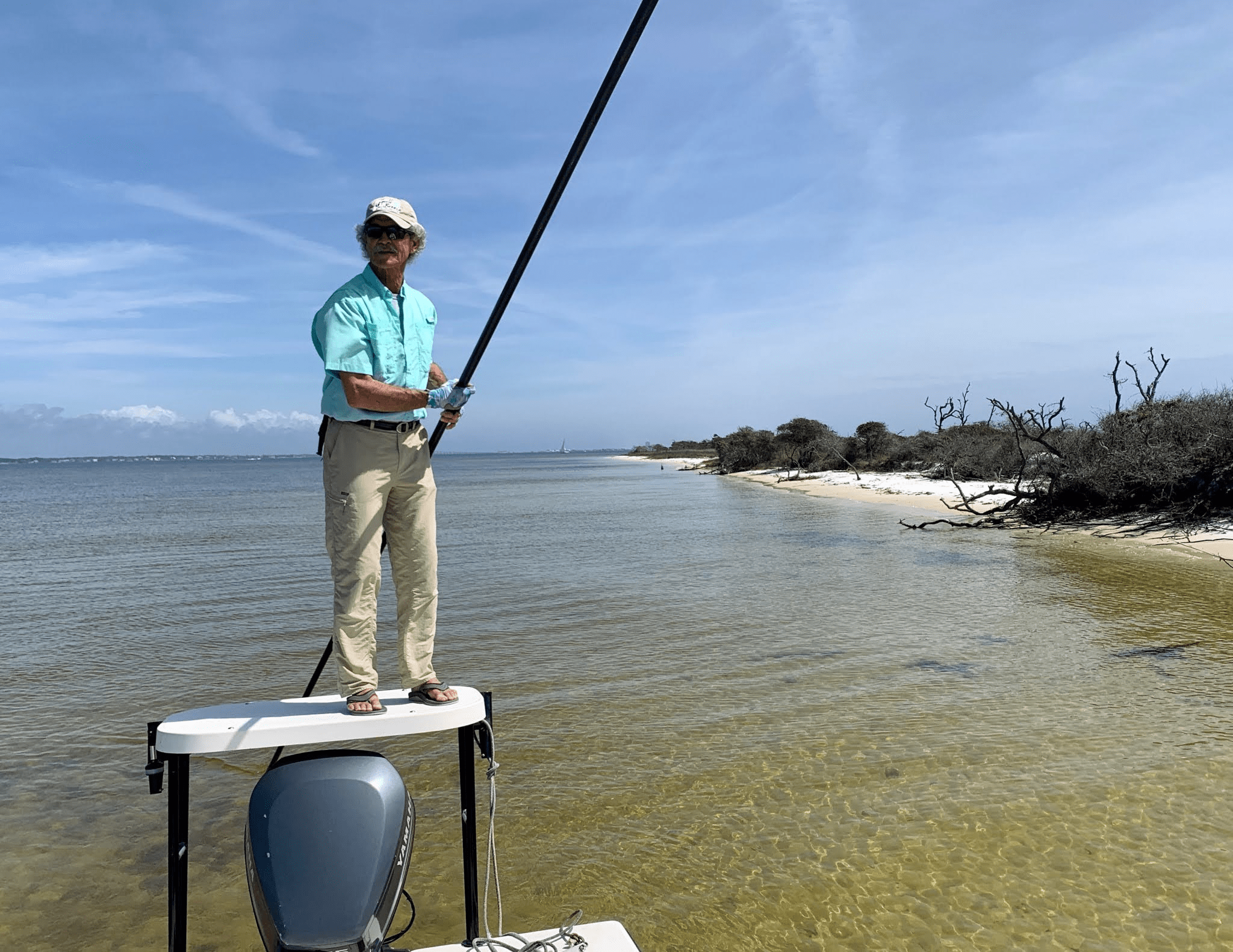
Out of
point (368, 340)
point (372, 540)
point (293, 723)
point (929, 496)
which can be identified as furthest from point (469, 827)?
point (929, 496)

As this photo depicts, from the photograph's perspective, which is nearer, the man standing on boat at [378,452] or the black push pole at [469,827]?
the black push pole at [469,827]

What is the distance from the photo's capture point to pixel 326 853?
2.08 meters

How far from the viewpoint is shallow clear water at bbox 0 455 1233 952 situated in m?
3.09

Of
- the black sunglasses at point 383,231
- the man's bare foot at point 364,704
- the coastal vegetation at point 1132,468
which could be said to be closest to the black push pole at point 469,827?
the man's bare foot at point 364,704

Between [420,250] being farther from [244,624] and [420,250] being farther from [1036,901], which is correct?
[244,624]

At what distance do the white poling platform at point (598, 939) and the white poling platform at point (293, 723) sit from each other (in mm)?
595

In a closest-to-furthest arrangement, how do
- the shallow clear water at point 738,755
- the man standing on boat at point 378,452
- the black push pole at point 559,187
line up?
the black push pole at point 559,187 < the man standing on boat at point 378,452 < the shallow clear water at point 738,755

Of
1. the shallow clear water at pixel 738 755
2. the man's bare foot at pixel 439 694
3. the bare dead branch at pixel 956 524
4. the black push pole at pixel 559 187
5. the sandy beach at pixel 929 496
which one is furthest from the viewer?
the bare dead branch at pixel 956 524

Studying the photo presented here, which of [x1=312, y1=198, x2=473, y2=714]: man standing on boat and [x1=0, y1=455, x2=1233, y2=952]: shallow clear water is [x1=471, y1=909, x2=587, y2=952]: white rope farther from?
[x1=0, y1=455, x2=1233, y2=952]: shallow clear water

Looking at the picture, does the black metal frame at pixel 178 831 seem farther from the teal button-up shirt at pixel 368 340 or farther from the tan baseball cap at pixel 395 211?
the tan baseball cap at pixel 395 211

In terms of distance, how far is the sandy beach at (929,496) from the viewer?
12.8m

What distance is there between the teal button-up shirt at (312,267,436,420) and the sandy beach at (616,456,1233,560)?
11011 mm

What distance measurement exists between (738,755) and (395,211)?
11.8 ft

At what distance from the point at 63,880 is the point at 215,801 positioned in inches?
34.4
